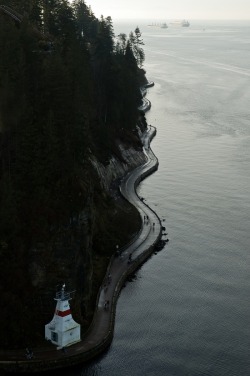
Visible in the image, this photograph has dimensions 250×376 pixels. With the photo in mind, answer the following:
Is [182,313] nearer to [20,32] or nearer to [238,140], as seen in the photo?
[20,32]

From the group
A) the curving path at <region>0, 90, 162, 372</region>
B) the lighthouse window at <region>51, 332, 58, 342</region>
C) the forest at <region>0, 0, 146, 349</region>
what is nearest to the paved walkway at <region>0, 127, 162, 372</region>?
the curving path at <region>0, 90, 162, 372</region>

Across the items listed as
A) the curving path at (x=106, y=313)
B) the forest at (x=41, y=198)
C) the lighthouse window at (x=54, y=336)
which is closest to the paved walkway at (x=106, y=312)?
the curving path at (x=106, y=313)

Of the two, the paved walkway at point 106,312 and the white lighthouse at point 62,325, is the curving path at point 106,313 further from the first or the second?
the white lighthouse at point 62,325

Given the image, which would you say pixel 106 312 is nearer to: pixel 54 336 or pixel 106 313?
pixel 106 313

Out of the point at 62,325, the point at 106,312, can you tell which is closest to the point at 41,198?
the point at 62,325

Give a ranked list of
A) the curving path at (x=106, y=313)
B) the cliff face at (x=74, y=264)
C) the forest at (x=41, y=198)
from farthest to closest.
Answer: the cliff face at (x=74, y=264), the forest at (x=41, y=198), the curving path at (x=106, y=313)

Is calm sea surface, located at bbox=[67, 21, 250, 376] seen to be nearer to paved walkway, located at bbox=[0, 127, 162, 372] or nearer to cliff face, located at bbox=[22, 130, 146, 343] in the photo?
paved walkway, located at bbox=[0, 127, 162, 372]
